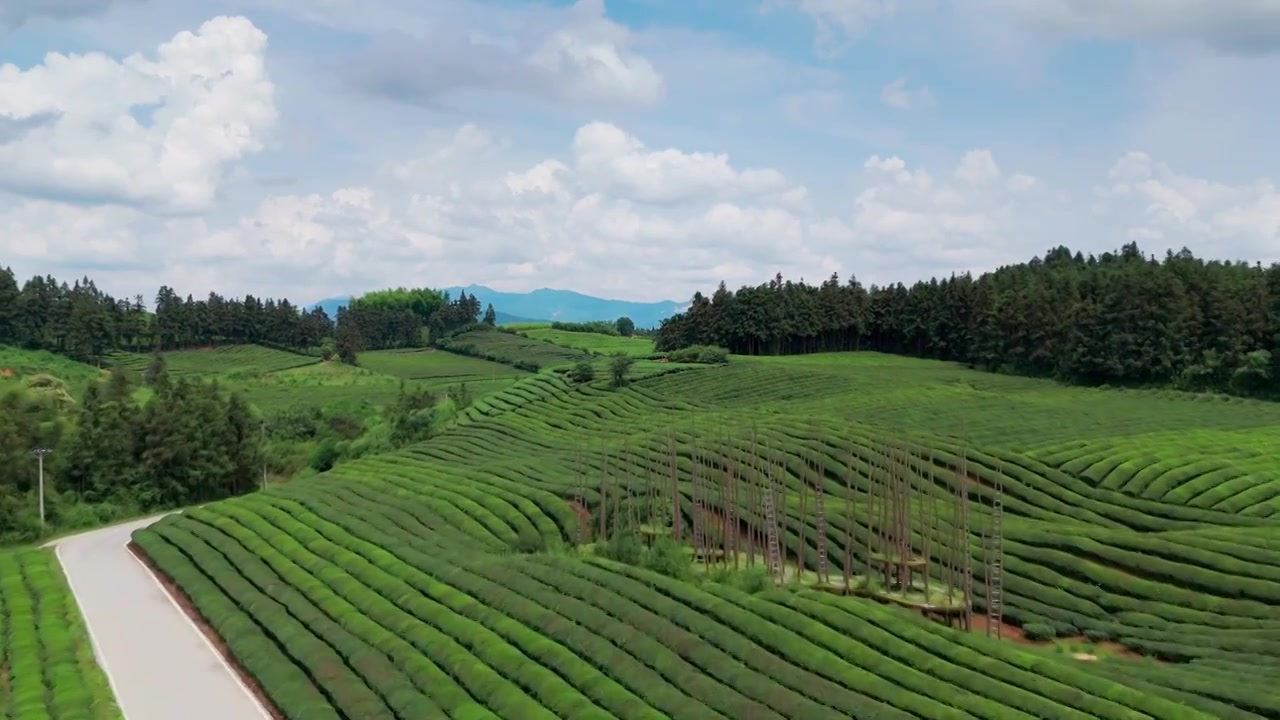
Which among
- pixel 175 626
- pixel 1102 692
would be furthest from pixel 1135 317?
pixel 175 626

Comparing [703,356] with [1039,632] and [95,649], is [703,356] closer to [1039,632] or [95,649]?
[1039,632]

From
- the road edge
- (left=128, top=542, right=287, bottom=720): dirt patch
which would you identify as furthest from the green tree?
the road edge

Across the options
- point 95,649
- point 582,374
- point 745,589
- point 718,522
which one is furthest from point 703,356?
point 95,649

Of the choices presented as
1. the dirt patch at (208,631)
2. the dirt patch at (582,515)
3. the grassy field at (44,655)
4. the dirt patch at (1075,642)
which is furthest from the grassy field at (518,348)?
the dirt patch at (1075,642)

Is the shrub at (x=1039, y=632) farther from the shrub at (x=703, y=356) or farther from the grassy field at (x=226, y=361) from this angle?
the grassy field at (x=226, y=361)

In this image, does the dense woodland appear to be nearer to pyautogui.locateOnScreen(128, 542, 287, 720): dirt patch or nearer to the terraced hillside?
the terraced hillside

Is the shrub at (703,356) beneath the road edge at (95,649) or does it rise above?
above

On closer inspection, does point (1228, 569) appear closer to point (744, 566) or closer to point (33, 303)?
point (744, 566)

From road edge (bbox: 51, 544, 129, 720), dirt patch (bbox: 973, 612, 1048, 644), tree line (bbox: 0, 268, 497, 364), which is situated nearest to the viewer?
road edge (bbox: 51, 544, 129, 720)
